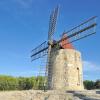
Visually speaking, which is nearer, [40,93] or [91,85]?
[40,93]

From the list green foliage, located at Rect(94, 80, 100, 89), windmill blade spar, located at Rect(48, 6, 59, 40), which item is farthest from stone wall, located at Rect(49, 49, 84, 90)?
green foliage, located at Rect(94, 80, 100, 89)

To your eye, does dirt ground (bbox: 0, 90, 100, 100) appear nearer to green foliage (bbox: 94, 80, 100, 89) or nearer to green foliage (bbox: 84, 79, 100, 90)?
green foliage (bbox: 94, 80, 100, 89)

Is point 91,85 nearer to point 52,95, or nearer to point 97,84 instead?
point 97,84

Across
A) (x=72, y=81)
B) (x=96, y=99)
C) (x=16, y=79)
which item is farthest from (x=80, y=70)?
(x=16, y=79)

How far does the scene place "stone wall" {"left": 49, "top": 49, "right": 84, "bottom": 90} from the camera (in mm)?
26578

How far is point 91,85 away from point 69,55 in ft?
83.1

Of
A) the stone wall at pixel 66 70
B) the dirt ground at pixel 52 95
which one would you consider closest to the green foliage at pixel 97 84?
the stone wall at pixel 66 70

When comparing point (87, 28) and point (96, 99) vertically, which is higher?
point (87, 28)

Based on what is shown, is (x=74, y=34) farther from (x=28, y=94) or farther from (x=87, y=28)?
(x=28, y=94)

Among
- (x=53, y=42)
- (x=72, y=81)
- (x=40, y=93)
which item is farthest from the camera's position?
(x=53, y=42)

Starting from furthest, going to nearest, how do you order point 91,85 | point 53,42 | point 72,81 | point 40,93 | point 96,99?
point 91,85 → point 53,42 → point 72,81 → point 40,93 → point 96,99

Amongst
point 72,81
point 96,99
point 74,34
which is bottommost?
point 96,99

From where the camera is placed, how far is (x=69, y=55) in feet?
88.5

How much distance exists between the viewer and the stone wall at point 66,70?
26578 millimetres
